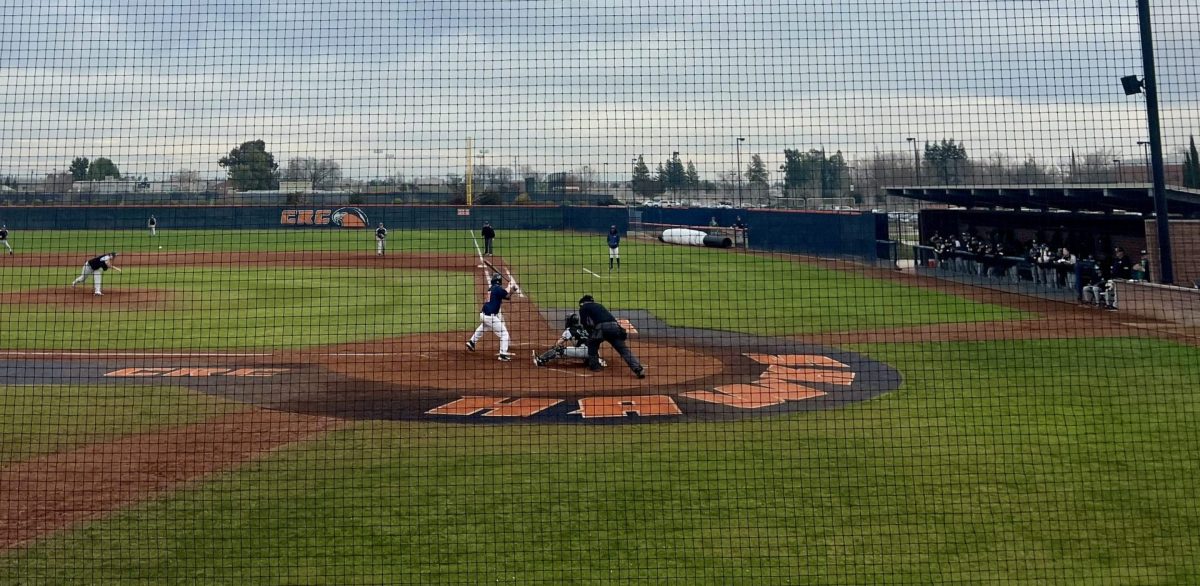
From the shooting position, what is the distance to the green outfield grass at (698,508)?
6566 mm

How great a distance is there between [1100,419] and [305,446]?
924 cm

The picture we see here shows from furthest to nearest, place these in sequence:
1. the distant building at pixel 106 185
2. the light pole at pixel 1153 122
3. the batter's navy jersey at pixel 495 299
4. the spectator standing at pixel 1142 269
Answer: the spectator standing at pixel 1142 269
the light pole at pixel 1153 122
the batter's navy jersey at pixel 495 299
the distant building at pixel 106 185

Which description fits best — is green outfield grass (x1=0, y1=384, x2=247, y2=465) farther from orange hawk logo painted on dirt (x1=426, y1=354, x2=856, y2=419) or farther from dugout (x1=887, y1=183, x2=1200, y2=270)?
dugout (x1=887, y1=183, x2=1200, y2=270)

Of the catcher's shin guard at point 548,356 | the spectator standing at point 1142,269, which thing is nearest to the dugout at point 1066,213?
the spectator standing at point 1142,269

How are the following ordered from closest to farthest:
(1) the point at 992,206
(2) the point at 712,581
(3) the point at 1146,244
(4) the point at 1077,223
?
(2) the point at 712,581 < (3) the point at 1146,244 < (4) the point at 1077,223 < (1) the point at 992,206

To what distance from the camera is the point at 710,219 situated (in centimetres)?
5119

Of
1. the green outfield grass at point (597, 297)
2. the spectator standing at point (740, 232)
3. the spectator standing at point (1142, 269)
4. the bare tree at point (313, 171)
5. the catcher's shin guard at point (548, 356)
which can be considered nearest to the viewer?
the bare tree at point (313, 171)

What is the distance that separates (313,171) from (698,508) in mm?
6623

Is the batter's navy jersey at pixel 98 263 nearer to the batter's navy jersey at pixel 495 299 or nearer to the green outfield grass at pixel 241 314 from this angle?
the green outfield grass at pixel 241 314

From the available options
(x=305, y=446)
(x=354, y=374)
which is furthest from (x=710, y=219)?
(x=305, y=446)

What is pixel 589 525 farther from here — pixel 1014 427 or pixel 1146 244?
pixel 1146 244

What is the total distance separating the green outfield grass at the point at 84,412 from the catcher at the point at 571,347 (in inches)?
181

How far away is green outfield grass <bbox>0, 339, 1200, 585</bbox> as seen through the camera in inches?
259

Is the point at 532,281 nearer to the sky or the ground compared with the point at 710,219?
nearer to the ground
